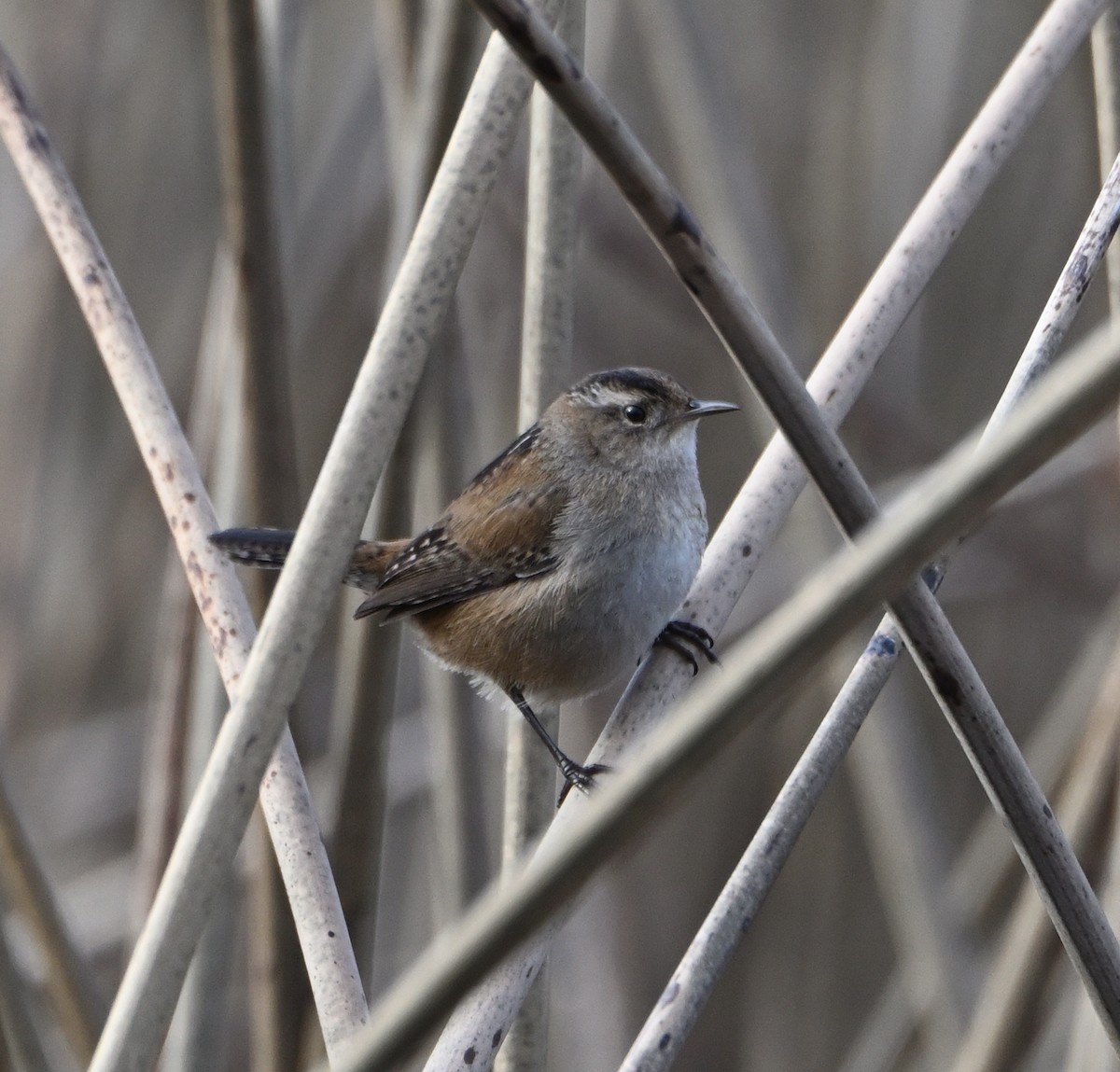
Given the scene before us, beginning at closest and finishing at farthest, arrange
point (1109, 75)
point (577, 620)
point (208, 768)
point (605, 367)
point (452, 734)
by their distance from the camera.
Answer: point (208, 768) < point (1109, 75) < point (577, 620) < point (452, 734) < point (605, 367)

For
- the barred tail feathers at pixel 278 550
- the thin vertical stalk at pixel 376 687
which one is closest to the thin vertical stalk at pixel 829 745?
the barred tail feathers at pixel 278 550

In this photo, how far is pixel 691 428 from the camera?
7.53 ft

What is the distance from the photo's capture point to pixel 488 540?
2260 millimetres

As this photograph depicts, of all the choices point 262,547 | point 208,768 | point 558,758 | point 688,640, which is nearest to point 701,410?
point 688,640

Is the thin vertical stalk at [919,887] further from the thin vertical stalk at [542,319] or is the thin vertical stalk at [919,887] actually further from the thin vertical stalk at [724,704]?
the thin vertical stalk at [724,704]

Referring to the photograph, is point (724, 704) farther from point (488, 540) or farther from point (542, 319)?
point (488, 540)

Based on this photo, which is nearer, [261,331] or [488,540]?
[261,331]

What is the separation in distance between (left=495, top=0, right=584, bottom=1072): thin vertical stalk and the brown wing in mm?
297

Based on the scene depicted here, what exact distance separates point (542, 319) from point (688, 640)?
20.7 inches

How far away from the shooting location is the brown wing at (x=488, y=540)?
2227 millimetres

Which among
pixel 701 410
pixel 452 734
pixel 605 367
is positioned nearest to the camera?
pixel 701 410

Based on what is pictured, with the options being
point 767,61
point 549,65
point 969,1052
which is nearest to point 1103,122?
point 549,65

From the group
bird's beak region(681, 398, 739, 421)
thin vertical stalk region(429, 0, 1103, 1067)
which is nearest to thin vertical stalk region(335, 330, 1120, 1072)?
thin vertical stalk region(429, 0, 1103, 1067)

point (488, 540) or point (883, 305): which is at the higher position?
point (488, 540)
